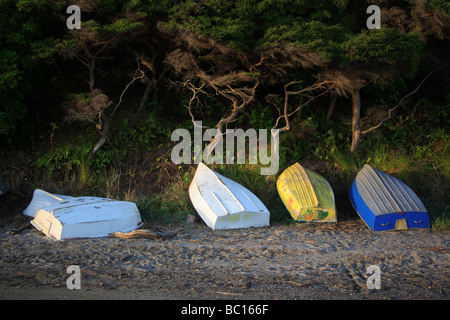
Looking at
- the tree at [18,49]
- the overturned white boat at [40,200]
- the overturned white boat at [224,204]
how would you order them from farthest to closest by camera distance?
the tree at [18,49] → the overturned white boat at [40,200] → the overturned white boat at [224,204]

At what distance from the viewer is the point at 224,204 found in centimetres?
684

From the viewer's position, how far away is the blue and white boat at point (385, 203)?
263 inches

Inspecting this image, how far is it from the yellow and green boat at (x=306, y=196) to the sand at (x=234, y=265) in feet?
1.34

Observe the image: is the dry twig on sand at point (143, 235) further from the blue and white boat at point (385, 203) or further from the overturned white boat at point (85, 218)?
the blue and white boat at point (385, 203)

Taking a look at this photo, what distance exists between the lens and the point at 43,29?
819cm

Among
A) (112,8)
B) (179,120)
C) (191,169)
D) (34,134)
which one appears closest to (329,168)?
(191,169)

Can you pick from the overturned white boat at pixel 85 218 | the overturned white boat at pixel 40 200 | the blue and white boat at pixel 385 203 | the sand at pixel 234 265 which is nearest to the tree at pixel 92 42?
the overturned white boat at pixel 40 200

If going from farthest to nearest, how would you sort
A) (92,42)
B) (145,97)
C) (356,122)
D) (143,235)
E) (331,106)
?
(331,106), (145,97), (356,122), (92,42), (143,235)

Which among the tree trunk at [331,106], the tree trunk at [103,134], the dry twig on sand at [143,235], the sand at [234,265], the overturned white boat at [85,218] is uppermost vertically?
the tree trunk at [331,106]

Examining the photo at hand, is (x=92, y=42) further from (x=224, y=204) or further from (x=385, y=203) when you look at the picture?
(x=385, y=203)

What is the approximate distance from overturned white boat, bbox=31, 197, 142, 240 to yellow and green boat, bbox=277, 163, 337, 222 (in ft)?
8.98

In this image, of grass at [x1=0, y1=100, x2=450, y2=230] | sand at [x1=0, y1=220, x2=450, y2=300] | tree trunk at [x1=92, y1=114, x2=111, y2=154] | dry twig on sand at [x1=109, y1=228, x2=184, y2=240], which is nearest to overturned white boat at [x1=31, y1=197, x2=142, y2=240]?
sand at [x1=0, y1=220, x2=450, y2=300]

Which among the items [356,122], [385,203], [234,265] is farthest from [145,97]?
[385,203]

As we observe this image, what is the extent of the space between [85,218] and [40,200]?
1505mm
